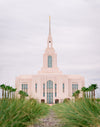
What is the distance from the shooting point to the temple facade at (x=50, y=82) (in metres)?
51.5

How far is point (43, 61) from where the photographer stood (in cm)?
5756

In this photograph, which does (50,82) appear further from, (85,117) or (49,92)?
(85,117)

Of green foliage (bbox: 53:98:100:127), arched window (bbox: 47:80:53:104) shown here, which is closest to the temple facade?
arched window (bbox: 47:80:53:104)

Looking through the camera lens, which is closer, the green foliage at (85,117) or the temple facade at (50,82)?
the green foliage at (85,117)

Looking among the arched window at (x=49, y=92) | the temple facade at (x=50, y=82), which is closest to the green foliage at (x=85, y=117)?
the temple facade at (x=50, y=82)

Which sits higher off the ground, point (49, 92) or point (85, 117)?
point (85, 117)

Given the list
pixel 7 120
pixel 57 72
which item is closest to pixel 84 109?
pixel 7 120

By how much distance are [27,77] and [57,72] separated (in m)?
Result: 9.29

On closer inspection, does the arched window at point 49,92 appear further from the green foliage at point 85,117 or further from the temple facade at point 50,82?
the green foliage at point 85,117

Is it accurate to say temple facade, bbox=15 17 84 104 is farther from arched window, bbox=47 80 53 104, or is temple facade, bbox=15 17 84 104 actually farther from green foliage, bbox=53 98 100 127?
green foliage, bbox=53 98 100 127

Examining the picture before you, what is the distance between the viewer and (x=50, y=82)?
172 ft

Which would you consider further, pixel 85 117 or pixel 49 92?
pixel 49 92

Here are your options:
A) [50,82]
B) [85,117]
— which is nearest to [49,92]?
[50,82]

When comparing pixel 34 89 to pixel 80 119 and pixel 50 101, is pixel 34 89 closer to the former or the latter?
pixel 50 101
